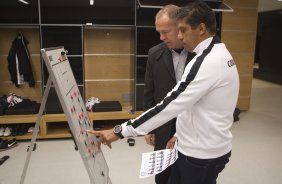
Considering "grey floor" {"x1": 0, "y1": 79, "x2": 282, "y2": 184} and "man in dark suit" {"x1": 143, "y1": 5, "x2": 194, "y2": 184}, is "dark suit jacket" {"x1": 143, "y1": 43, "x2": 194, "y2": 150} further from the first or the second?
"grey floor" {"x1": 0, "y1": 79, "x2": 282, "y2": 184}

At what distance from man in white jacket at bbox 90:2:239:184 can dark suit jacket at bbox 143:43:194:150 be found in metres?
0.65

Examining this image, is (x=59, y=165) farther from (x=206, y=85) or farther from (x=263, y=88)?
(x=263, y=88)

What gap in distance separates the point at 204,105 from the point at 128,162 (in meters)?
2.39

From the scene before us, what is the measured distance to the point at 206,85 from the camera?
4.03 ft

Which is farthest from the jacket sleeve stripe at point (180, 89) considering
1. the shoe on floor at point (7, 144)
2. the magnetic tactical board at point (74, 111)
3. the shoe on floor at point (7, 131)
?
the shoe on floor at point (7, 131)

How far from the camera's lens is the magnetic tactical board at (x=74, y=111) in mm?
1570

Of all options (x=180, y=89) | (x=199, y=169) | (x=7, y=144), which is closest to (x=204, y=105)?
(x=180, y=89)

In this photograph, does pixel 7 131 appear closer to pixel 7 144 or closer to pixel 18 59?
pixel 7 144

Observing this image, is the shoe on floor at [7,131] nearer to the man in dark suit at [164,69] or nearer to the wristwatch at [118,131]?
the man in dark suit at [164,69]

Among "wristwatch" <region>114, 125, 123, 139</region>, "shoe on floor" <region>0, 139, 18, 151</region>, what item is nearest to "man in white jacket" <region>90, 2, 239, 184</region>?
"wristwatch" <region>114, 125, 123, 139</region>

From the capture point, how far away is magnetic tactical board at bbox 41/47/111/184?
157cm

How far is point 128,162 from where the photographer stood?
3.51 metres

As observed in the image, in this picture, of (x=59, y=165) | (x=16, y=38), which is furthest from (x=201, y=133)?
(x=16, y=38)

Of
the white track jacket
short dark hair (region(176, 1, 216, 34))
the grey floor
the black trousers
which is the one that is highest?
short dark hair (region(176, 1, 216, 34))
